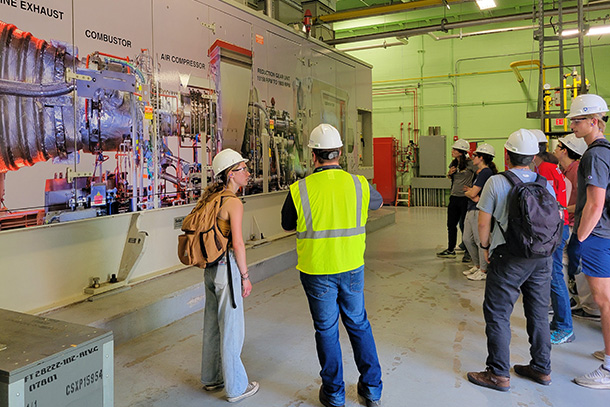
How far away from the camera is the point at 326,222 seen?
2.39 metres

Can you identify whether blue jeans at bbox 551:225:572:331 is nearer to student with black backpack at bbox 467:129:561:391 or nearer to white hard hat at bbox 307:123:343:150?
student with black backpack at bbox 467:129:561:391

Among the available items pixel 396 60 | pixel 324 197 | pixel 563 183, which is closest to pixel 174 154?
pixel 324 197

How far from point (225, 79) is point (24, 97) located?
2.39 metres

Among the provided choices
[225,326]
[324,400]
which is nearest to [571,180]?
[324,400]

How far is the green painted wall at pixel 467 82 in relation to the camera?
37.0 ft

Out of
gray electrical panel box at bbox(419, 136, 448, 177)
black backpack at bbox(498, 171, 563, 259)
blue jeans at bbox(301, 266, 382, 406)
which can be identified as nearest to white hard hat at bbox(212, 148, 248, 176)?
blue jeans at bbox(301, 266, 382, 406)

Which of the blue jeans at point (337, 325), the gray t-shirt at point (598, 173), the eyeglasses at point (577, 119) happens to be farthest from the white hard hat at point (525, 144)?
the blue jeans at point (337, 325)

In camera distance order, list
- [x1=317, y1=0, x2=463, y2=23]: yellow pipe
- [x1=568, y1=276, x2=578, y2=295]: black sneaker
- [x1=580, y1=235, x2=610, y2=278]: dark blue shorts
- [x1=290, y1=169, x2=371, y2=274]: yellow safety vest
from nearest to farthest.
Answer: [x1=290, y1=169, x2=371, y2=274]: yellow safety vest → [x1=580, y1=235, x2=610, y2=278]: dark blue shorts → [x1=568, y1=276, x2=578, y2=295]: black sneaker → [x1=317, y1=0, x2=463, y2=23]: yellow pipe

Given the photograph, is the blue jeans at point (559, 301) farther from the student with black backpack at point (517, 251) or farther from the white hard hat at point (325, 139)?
the white hard hat at point (325, 139)

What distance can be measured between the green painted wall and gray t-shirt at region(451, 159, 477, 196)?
6656 millimetres

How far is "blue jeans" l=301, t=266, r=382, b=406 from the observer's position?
7.88 ft

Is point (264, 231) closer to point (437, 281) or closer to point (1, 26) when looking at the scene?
point (437, 281)

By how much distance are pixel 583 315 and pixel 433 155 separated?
863 cm

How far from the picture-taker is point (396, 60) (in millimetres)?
12953
